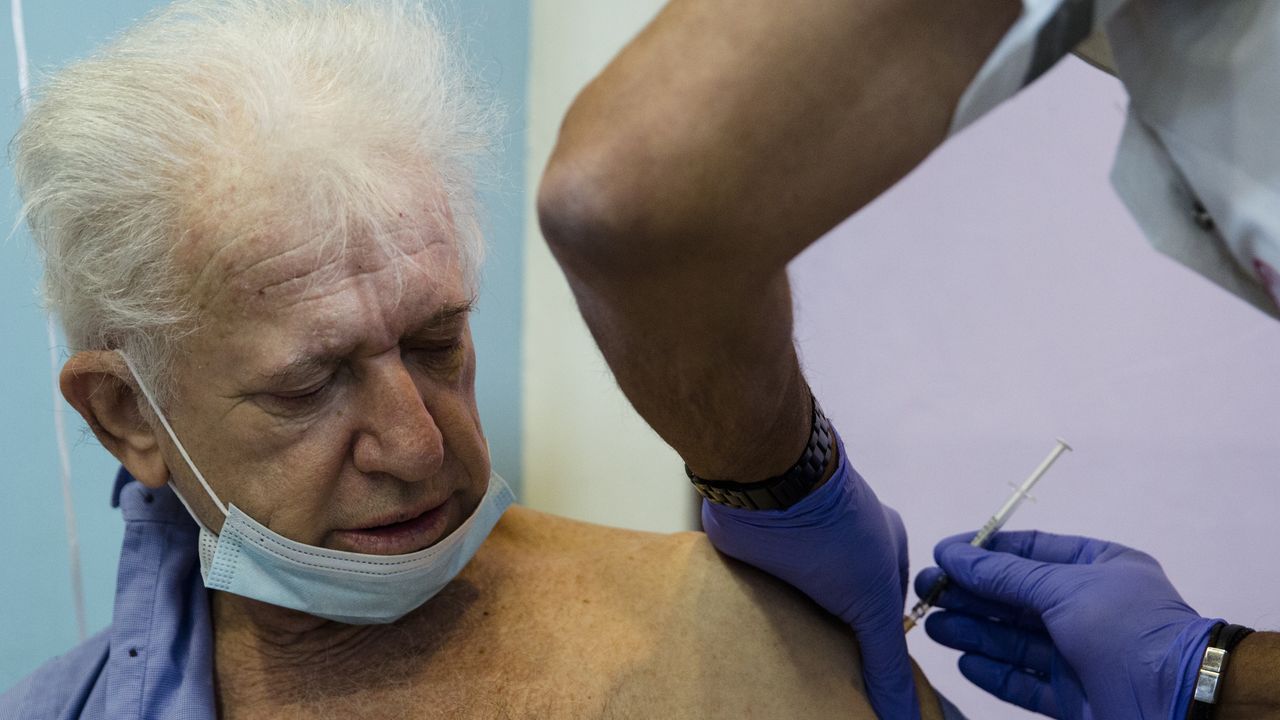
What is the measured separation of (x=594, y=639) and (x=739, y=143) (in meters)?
0.87

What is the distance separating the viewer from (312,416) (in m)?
1.24

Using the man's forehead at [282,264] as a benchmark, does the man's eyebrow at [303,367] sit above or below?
below

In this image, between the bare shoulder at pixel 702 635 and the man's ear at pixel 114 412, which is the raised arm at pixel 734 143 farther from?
the man's ear at pixel 114 412

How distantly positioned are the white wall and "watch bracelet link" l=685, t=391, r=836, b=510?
906mm

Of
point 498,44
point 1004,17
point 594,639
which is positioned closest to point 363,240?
point 594,639

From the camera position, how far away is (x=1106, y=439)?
170 centimetres

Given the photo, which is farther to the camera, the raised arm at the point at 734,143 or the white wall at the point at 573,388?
the white wall at the point at 573,388

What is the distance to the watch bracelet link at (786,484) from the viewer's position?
1.13 m

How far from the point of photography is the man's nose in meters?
1.24

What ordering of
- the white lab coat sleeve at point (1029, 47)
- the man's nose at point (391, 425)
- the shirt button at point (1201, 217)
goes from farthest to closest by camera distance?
the man's nose at point (391, 425) → the shirt button at point (1201, 217) → the white lab coat sleeve at point (1029, 47)

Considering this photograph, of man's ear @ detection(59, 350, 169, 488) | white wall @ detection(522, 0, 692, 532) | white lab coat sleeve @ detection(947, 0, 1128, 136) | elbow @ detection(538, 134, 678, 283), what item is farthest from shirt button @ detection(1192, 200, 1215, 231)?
white wall @ detection(522, 0, 692, 532)

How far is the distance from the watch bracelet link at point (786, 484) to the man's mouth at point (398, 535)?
1.19 ft

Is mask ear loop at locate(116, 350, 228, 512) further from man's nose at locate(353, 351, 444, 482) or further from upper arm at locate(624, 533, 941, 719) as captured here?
upper arm at locate(624, 533, 941, 719)

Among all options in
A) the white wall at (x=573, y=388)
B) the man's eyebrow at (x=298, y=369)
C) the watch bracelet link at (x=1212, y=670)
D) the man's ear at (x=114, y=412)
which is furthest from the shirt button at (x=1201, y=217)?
the white wall at (x=573, y=388)
